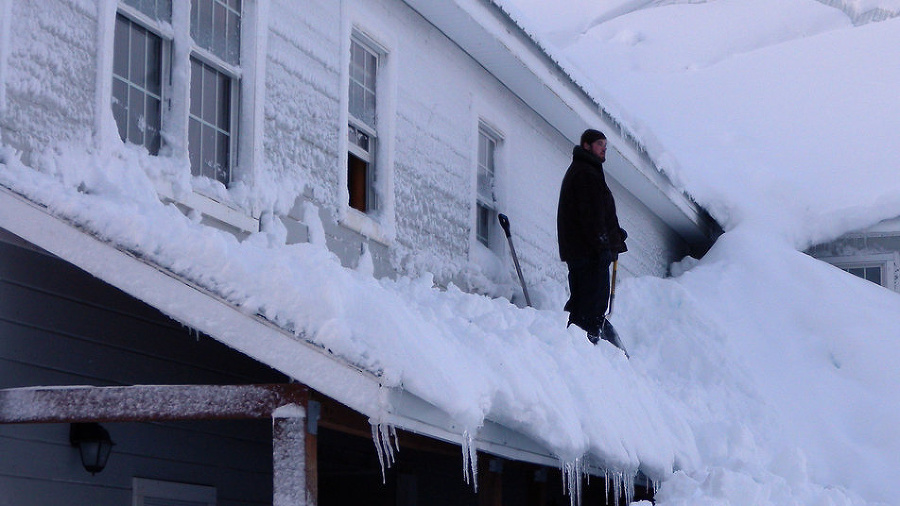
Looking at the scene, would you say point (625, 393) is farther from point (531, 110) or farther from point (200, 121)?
point (531, 110)

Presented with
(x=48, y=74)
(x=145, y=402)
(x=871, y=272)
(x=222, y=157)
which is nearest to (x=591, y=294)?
(x=222, y=157)

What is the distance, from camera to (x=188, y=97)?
7.11 metres

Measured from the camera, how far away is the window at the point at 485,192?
1112 centimetres

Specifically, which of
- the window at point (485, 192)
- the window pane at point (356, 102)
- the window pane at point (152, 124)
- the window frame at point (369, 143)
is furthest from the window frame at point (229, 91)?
the window at point (485, 192)

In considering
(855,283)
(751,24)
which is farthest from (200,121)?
(751,24)

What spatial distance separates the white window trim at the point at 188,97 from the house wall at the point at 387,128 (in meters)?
0.05

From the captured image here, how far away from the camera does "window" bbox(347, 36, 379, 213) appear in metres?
8.91

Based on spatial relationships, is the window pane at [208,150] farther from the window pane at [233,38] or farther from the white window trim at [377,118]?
the white window trim at [377,118]

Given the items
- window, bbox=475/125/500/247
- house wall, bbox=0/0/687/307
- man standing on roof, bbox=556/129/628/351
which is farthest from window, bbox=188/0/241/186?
window, bbox=475/125/500/247

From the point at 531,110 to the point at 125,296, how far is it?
636 cm

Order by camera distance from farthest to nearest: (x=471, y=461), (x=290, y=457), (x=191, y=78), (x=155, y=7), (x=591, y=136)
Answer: (x=591, y=136) → (x=191, y=78) → (x=155, y=7) → (x=471, y=461) → (x=290, y=457)

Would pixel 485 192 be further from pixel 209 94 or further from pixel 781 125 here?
pixel 781 125

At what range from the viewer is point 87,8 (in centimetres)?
639

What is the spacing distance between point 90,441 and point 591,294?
13.5ft
